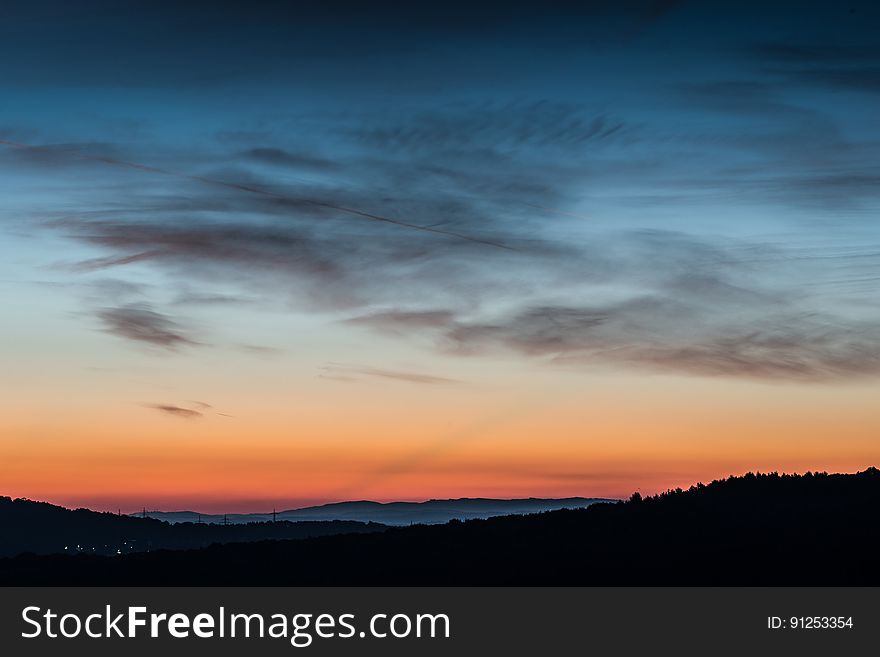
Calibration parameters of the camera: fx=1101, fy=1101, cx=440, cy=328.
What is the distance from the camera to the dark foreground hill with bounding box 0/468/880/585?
157 feet

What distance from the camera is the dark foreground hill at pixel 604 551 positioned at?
4797 cm

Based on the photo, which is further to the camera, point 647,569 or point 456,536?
point 456,536

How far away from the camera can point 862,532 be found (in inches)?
2042

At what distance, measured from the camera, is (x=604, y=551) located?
55.5 metres
